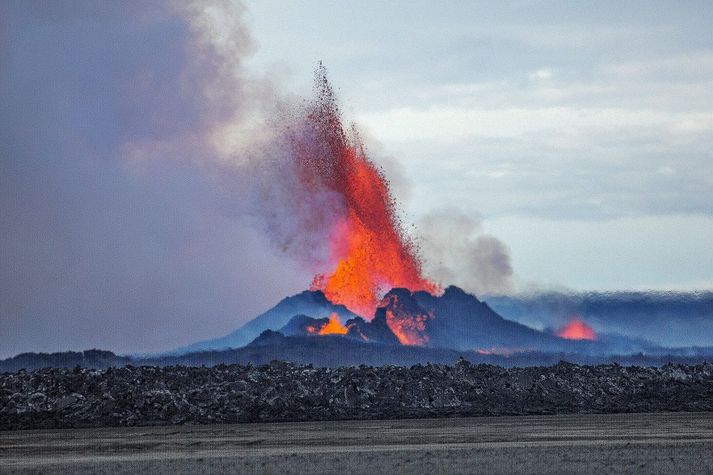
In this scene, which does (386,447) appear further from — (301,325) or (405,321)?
(301,325)

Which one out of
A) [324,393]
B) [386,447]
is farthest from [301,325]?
[386,447]

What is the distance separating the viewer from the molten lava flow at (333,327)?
83.2 m

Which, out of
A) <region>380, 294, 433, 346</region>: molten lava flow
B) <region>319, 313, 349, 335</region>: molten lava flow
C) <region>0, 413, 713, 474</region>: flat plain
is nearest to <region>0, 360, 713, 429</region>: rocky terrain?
<region>0, 413, 713, 474</region>: flat plain

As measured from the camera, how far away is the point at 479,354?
80.8 meters

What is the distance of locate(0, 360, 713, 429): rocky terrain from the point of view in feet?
158

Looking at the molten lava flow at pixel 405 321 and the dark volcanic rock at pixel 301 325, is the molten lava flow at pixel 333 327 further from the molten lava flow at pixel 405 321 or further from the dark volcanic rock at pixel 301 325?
the molten lava flow at pixel 405 321

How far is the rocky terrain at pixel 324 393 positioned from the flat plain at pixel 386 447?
10.5ft

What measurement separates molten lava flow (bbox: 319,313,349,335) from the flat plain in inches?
1451

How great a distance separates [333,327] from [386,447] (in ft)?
156

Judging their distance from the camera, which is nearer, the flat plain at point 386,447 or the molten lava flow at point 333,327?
the flat plain at point 386,447

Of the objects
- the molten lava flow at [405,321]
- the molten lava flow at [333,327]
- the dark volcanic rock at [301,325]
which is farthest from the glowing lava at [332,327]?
the molten lava flow at [405,321]

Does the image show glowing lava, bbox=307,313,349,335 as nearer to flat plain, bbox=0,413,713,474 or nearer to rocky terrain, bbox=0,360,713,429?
rocky terrain, bbox=0,360,713,429

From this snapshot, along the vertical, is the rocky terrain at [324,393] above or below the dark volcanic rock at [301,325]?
below

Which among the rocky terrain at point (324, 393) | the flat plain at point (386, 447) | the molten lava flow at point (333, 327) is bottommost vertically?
the flat plain at point (386, 447)
